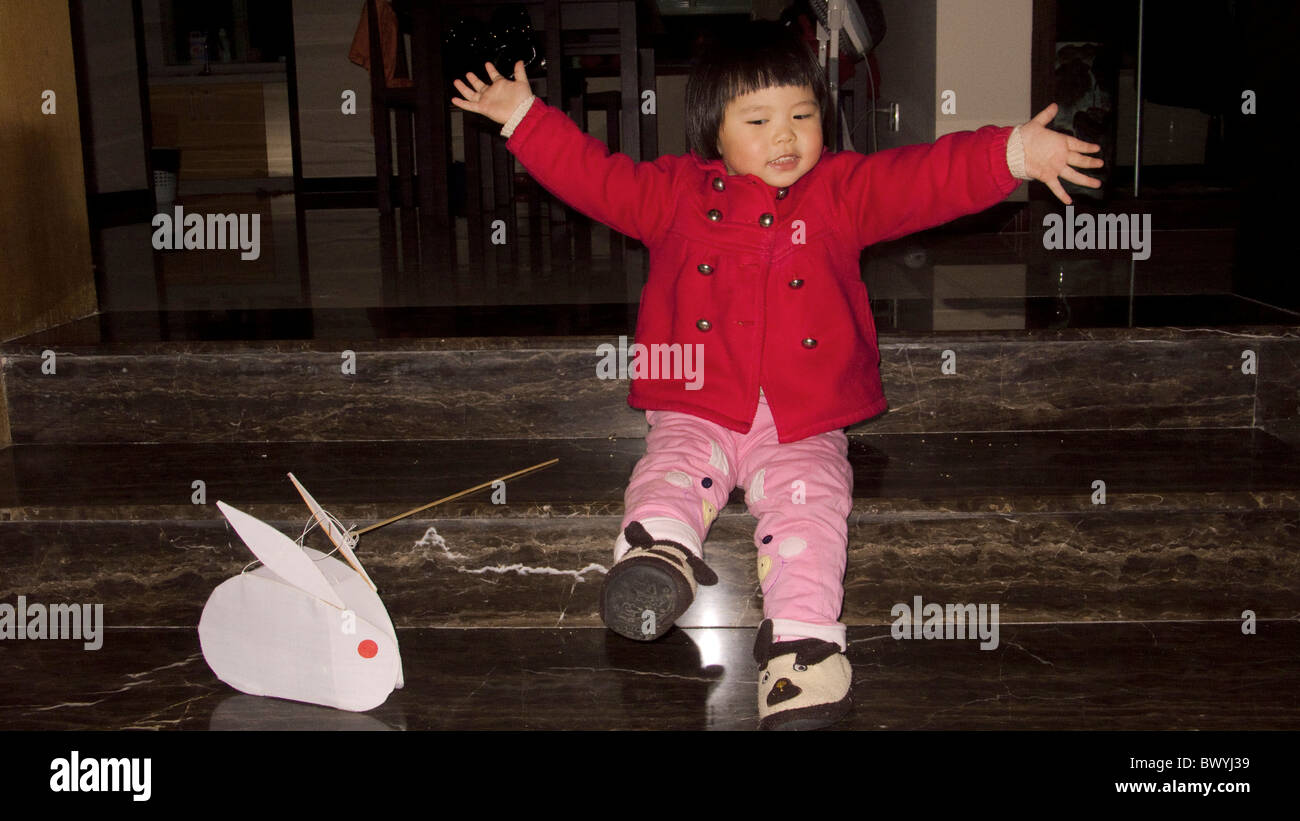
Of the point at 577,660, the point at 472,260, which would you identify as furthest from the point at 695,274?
the point at 472,260

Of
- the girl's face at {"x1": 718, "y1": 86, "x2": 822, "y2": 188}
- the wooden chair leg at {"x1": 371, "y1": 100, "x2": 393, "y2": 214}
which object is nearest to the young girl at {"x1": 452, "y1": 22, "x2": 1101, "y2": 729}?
the girl's face at {"x1": 718, "y1": 86, "x2": 822, "y2": 188}

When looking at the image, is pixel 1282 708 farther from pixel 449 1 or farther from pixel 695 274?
pixel 449 1

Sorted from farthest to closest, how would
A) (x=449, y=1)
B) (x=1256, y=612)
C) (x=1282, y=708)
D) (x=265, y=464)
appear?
(x=449, y=1) < (x=265, y=464) < (x=1256, y=612) < (x=1282, y=708)

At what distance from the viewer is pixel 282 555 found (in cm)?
146

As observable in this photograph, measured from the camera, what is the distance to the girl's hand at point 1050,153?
1.55 metres

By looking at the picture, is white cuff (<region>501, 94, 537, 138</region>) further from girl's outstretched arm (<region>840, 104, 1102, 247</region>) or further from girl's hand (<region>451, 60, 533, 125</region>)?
girl's outstretched arm (<region>840, 104, 1102, 247</region>)

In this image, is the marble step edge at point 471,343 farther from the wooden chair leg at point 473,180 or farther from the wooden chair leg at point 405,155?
the wooden chair leg at point 405,155

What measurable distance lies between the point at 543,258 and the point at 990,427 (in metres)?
1.81

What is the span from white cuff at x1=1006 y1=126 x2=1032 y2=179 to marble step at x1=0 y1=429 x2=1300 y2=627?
45cm

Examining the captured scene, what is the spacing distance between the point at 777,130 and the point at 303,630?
3.03 feet

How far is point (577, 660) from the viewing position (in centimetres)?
165

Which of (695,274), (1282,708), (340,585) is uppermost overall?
(695,274)

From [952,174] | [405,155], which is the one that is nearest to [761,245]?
[952,174]

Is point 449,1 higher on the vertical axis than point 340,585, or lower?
higher
